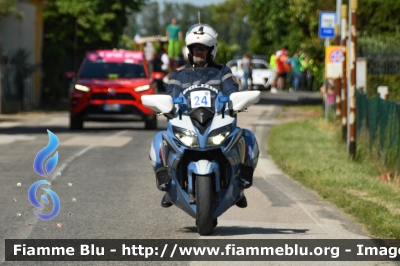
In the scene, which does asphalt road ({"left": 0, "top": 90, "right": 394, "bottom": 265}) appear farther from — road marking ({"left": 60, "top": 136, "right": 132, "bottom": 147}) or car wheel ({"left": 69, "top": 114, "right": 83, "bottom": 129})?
car wheel ({"left": 69, "top": 114, "right": 83, "bottom": 129})

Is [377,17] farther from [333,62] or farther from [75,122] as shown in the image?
[75,122]

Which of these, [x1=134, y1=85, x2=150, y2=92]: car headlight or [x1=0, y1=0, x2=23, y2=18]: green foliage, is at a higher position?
[x1=0, y1=0, x2=23, y2=18]: green foliage

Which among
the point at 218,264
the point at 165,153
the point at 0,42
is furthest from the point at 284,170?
the point at 0,42

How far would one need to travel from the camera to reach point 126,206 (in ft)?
39.2

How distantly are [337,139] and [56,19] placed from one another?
71.2ft

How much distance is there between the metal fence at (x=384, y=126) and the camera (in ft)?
49.3

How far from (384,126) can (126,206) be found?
5421 mm

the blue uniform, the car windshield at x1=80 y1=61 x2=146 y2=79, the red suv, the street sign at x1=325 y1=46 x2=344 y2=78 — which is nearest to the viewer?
the blue uniform

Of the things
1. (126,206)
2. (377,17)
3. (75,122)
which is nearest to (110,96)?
(75,122)

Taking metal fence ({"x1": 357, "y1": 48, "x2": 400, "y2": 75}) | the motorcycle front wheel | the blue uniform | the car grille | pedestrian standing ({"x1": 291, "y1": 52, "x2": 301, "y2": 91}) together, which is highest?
the blue uniform

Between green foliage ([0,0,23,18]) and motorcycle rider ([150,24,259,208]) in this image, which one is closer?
motorcycle rider ([150,24,259,208])

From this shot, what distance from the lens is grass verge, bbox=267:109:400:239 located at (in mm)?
11062

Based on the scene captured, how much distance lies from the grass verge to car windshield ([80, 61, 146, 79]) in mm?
3838

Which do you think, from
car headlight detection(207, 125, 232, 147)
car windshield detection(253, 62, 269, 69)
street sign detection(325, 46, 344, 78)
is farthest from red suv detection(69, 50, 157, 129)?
car windshield detection(253, 62, 269, 69)
